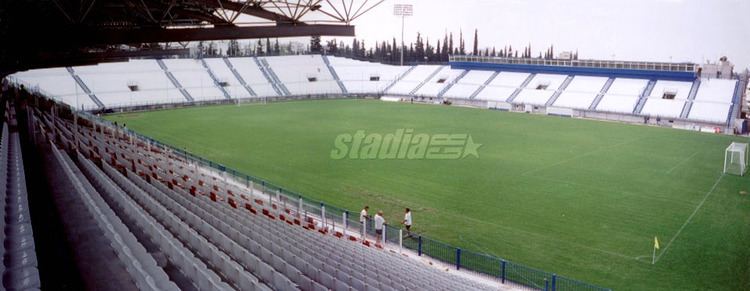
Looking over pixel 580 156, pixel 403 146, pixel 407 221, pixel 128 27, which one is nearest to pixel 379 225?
pixel 407 221

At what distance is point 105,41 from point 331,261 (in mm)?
7501

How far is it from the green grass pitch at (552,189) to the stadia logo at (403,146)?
2.95ft

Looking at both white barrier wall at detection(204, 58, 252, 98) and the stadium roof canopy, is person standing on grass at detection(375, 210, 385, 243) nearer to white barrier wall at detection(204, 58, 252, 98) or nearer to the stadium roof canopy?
the stadium roof canopy

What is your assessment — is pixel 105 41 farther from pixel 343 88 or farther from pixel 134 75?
pixel 343 88

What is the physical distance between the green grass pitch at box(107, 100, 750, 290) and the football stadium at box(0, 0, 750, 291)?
0.33ft

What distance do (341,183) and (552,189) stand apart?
26.3 ft

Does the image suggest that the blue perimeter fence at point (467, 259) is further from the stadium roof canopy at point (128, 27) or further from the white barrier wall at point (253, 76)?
the white barrier wall at point (253, 76)

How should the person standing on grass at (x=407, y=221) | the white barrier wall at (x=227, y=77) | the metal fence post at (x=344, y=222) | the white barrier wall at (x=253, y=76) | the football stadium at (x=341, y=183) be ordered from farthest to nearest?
the white barrier wall at (x=253, y=76)
the white barrier wall at (x=227, y=77)
the person standing on grass at (x=407, y=221)
the metal fence post at (x=344, y=222)
the football stadium at (x=341, y=183)

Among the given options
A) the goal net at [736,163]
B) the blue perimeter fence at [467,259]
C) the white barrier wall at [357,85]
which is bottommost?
the blue perimeter fence at [467,259]

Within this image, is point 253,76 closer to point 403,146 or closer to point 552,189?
point 403,146

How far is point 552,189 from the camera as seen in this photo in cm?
2014

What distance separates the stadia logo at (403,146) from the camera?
2642 centimetres

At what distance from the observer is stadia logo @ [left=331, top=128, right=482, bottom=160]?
26.4m

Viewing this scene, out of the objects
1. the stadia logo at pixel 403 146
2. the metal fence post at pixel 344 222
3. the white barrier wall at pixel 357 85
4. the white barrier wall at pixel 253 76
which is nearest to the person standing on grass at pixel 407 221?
Result: the metal fence post at pixel 344 222
